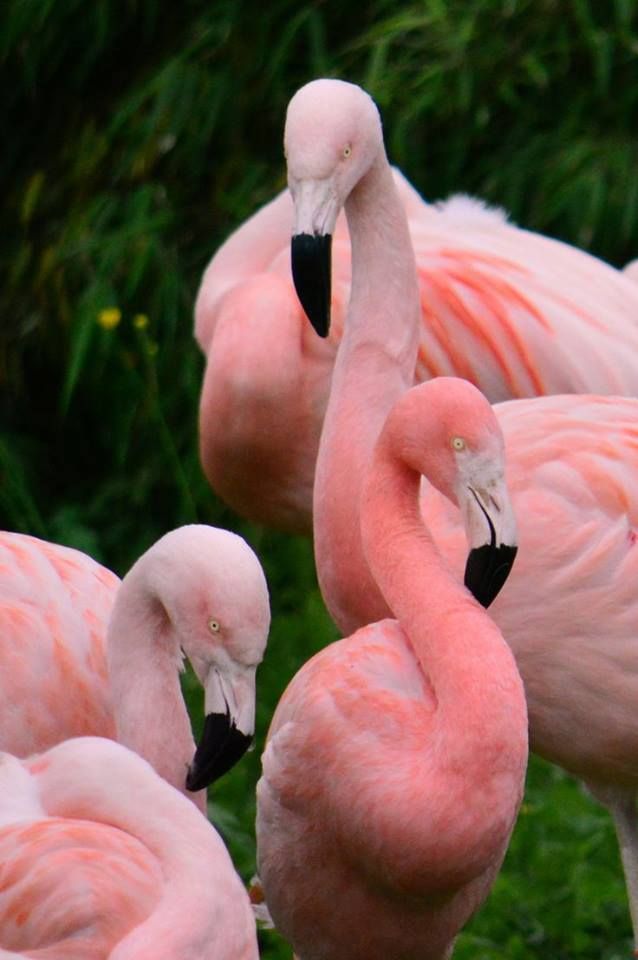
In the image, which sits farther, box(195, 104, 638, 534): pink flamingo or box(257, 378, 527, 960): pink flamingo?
box(195, 104, 638, 534): pink flamingo

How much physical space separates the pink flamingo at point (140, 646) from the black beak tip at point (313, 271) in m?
0.53

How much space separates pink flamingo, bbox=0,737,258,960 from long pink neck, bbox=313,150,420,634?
2.90 feet

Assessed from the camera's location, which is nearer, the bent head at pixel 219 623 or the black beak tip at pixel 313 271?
the bent head at pixel 219 623

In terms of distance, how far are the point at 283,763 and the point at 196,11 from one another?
323 cm

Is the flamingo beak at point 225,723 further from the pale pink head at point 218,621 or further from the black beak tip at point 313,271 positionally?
the black beak tip at point 313,271

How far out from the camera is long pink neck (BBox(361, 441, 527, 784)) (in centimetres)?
312

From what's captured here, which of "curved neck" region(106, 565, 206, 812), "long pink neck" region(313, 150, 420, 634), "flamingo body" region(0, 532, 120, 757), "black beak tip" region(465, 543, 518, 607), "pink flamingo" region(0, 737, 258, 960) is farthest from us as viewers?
"long pink neck" region(313, 150, 420, 634)

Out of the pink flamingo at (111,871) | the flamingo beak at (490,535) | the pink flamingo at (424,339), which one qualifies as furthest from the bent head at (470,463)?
the pink flamingo at (424,339)

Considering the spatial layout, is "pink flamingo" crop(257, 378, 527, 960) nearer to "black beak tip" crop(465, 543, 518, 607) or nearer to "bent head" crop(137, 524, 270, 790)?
"black beak tip" crop(465, 543, 518, 607)

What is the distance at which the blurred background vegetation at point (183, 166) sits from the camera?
559 cm

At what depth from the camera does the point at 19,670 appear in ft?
11.6

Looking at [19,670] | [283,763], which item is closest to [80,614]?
[19,670]

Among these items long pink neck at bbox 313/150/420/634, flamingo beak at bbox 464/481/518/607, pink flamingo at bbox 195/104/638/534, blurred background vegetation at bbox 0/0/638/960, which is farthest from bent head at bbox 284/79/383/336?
blurred background vegetation at bbox 0/0/638/960

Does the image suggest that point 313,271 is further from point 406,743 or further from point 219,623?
point 406,743
